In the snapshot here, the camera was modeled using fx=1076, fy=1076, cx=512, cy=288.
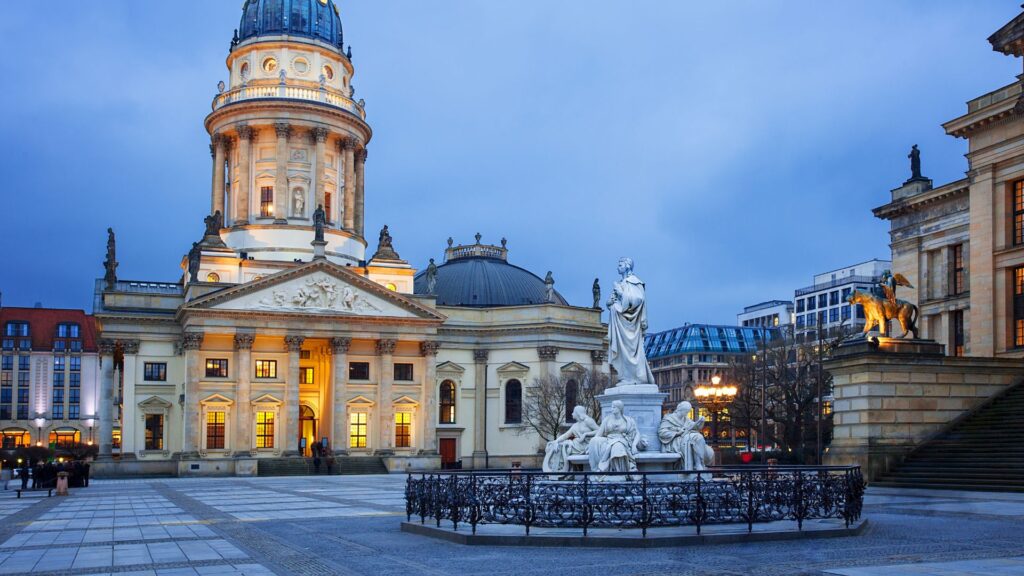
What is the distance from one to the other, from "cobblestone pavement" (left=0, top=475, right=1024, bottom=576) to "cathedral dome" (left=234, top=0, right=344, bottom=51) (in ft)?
181

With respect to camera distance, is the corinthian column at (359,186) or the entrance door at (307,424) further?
the corinthian column at (359,186)

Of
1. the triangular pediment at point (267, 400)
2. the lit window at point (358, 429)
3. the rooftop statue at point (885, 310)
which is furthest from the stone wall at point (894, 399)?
the triangular pediment at point (267, 400)

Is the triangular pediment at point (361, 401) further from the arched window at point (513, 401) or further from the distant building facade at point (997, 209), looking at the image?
the distant building facade at point (997, 209)

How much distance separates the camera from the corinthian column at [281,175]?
75.9 meters

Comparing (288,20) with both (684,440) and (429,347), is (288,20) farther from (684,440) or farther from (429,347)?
(684,440)

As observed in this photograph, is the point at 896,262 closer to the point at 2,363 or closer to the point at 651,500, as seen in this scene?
the point at 651,500

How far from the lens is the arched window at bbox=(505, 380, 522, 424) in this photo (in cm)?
7544

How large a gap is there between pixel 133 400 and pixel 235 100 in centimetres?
2326

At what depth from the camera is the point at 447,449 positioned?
75.6 metres

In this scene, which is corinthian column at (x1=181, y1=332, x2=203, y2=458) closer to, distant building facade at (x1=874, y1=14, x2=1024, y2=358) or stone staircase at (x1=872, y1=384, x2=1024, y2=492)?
stone staircase at (x1=872, y1=384, x2=1024, y2=492)

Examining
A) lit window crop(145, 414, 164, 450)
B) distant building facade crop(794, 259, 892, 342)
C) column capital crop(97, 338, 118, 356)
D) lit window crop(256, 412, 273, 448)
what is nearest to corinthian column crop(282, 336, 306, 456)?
lit window crop(256, 412, 273, 448)

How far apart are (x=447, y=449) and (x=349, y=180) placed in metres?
21.1

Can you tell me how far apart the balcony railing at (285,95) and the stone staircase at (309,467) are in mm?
26304

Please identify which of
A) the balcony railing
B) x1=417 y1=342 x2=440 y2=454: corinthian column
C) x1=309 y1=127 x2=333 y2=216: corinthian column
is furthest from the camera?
the balcony railing
